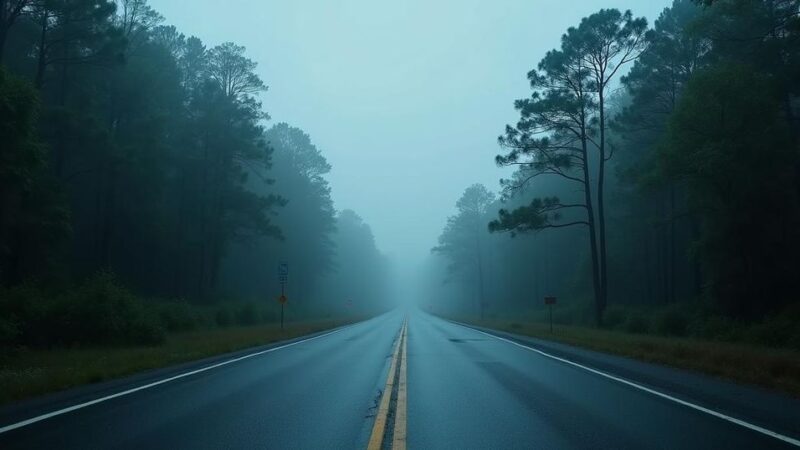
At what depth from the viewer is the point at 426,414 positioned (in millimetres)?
9938

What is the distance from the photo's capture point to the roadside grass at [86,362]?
12258mm

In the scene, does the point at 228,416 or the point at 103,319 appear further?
the point at 103,319

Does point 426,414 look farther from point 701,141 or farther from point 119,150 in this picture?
point 119,150

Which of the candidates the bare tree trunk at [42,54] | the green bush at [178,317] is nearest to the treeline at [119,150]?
the bare tree trunk at [42,54]

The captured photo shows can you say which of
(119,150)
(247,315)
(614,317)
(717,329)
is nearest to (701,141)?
(717,329)

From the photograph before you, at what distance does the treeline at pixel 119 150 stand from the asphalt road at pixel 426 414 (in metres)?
10.4

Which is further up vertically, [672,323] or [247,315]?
[247,315]

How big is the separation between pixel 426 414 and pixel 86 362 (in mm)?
10805

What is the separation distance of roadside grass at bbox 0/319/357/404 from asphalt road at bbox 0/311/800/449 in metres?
0.99

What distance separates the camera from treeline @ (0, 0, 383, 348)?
25875 mm

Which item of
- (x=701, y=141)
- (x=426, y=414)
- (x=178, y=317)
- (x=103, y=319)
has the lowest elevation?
Answer: (x=426, y=414)

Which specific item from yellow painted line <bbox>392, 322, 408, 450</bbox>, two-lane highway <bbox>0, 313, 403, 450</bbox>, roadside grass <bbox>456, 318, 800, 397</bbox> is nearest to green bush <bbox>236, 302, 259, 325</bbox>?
roadside grass <bbox>456, 318, 800, 397</bbox>

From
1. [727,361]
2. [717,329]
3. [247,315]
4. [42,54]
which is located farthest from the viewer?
[247,315]

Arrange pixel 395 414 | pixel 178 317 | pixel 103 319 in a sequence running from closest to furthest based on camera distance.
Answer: pixel 395 414 < pixel 103 319 < pixel 178 317
